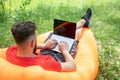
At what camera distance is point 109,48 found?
4520 millimetres

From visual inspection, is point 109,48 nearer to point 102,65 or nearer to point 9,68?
point 102,65

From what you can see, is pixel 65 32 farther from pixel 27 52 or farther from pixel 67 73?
pixel 27 52

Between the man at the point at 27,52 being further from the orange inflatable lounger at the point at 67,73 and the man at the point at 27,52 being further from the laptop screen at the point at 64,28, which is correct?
the laptop screen at the point at 64,28

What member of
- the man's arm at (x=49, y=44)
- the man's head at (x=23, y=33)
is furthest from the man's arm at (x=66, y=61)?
the man's head at (x=23, y=33)

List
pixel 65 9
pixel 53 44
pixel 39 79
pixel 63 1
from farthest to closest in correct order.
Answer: pixel 63 1 → pixel 65 9 → pixel 53 44 → pixel 39 79

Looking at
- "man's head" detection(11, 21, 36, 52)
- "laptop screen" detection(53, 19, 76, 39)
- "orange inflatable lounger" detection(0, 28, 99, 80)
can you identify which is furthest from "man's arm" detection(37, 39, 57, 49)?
"man's head" detection(11, 21, 36, 52)

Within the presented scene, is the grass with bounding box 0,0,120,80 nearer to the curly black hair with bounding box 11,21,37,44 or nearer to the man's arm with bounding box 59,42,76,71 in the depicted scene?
the man's arm with bounding box 59,42,76,71

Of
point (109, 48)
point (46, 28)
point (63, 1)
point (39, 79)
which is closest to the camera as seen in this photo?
point (39, 79)

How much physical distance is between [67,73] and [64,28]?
28.2 inches

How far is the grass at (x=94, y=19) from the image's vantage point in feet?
13.7

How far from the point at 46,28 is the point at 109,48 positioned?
1.13m

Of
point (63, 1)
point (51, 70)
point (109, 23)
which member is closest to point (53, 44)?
point (51, 70)

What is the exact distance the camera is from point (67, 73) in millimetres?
3031

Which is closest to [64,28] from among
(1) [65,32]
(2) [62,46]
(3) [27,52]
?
(1) [65,32]
